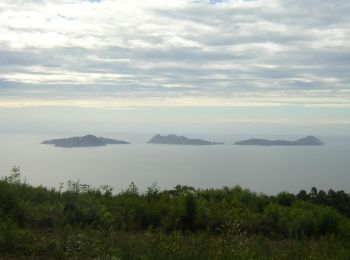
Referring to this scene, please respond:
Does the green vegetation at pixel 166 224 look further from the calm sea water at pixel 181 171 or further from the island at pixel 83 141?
the island at pixel 83 141

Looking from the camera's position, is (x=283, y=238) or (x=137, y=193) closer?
(x=283, y=238)

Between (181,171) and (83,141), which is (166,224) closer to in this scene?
(181,171)

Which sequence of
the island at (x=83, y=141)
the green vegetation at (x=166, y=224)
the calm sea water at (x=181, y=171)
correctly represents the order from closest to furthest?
1. the green vegetation at (x=166, y=224)
2. the calm sea water at (x=181, y=171)
3. the island at (x=83, y=141)

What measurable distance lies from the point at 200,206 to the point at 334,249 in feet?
9.44

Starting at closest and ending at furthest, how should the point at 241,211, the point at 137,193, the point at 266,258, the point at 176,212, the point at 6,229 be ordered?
the point at 266,258 → the point at 6,229 → the point at 176,212 → the point at 241,211 → the point at 137,193

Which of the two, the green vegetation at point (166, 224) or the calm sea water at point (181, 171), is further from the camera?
the calm sea water at point (181, 171)

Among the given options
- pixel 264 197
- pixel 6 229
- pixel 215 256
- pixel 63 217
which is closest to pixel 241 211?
pixel 264 197

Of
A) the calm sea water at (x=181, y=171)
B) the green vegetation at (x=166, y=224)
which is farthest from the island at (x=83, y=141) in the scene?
the green vegetation at (x=166, y=224)

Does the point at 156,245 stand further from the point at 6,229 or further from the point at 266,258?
the point at 6,229

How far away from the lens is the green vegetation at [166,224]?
5727mm

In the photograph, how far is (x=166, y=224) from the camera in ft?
27.2

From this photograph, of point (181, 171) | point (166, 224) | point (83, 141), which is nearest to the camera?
point (166, 224)

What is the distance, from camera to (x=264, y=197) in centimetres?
1066

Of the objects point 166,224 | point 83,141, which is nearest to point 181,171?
point 83,141
